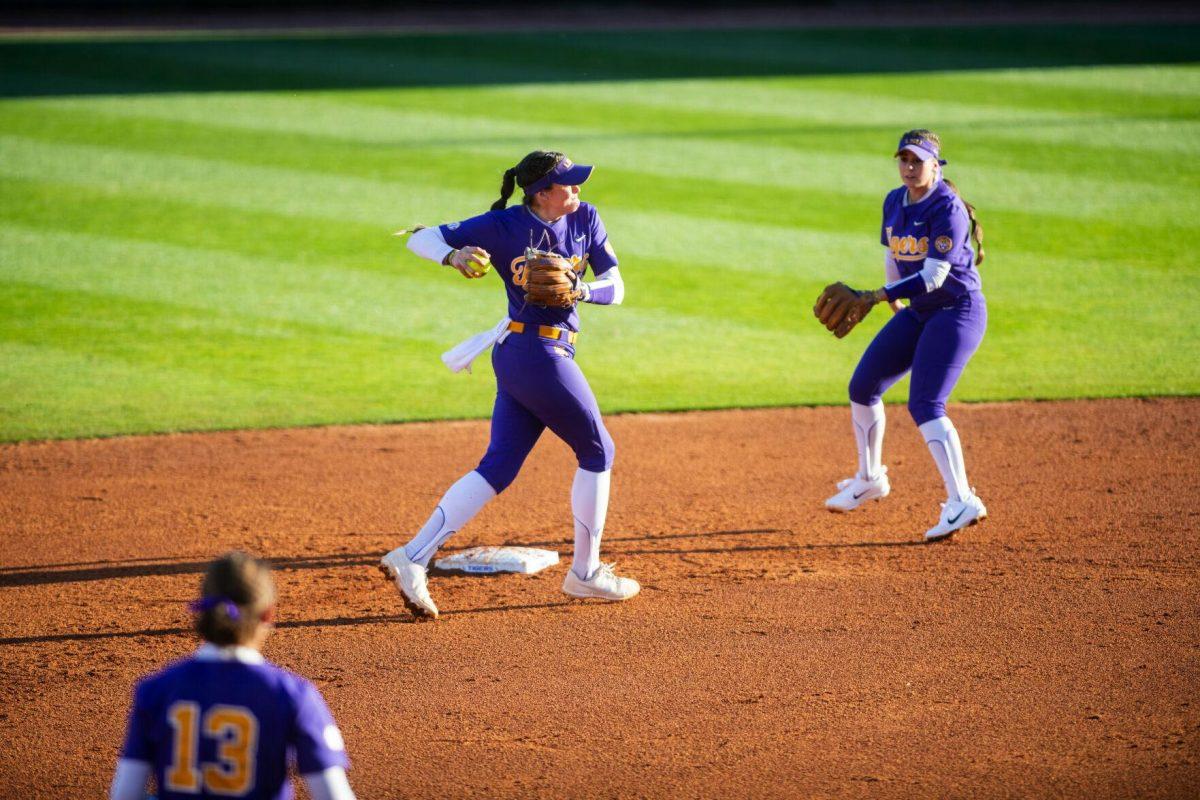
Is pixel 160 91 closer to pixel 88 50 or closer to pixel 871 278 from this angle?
pixel 88 50

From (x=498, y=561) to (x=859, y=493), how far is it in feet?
6.29

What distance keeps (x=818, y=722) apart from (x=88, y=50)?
59.8 feet

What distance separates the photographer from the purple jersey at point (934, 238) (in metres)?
6.05

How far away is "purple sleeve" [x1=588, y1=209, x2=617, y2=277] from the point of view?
5434 mm

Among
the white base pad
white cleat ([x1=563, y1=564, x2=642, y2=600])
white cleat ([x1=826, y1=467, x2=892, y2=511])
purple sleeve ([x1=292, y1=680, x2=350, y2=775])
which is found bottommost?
purple sleeve ([x1=292, y1=680, x2=350, y2=775])

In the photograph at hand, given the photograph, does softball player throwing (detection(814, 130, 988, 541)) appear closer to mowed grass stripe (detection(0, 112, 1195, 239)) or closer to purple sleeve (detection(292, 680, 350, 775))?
purple sleeve (detection(292, 680, 350, 775))

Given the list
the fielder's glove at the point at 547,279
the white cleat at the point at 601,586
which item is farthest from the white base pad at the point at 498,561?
the fielder's glove at the point at 547,279

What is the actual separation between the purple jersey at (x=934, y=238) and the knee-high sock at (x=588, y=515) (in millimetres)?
1916

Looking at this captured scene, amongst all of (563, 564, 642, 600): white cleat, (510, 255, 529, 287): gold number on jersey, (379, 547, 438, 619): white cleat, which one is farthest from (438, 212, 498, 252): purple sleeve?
(563, 564, 642, 600): white cleat

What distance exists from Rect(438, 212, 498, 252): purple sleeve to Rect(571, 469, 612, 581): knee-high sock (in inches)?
40.7

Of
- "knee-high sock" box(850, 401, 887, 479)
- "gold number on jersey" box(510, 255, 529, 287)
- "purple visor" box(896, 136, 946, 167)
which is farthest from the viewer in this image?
"knee-high sock" box(850, 401, 887, 479)

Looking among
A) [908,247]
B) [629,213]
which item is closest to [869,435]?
[908,247]

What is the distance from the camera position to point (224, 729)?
109 inches

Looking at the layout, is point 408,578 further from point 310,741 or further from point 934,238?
point 934,238
